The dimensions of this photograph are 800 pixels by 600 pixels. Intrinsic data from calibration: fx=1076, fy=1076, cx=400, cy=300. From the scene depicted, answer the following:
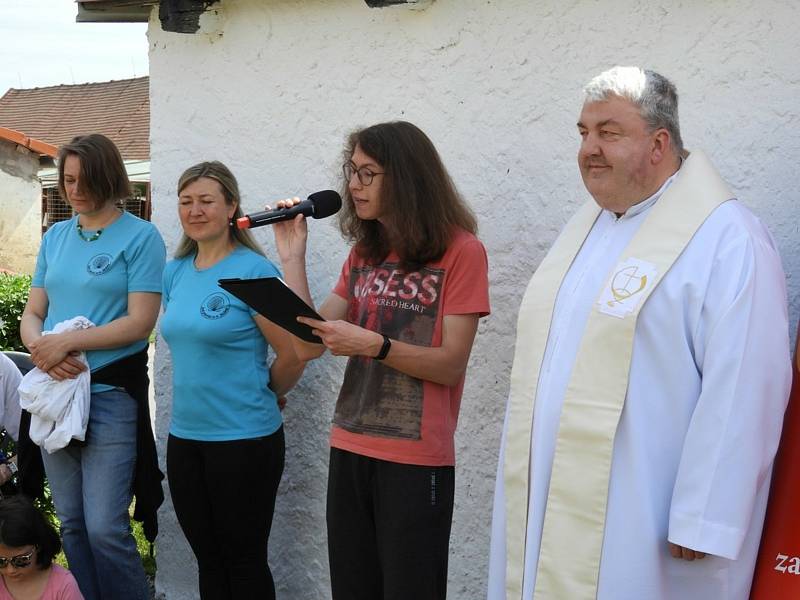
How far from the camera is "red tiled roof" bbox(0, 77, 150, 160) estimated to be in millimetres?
26703

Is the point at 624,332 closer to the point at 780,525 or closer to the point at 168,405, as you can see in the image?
the point at 780,525

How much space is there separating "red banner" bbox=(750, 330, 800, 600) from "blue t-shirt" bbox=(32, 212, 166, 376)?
8.61 ft

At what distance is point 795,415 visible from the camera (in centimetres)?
261

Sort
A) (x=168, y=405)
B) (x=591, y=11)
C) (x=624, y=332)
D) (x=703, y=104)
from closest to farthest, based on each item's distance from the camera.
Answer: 1. (x=624, y=332)
2. (x=703, y=104)
3. (x=591, y=11)
4. (x=168, y=405)

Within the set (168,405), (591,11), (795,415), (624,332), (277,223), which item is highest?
(591,11)

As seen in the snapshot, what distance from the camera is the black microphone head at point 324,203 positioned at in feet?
11.6

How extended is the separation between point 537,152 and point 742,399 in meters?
1.44

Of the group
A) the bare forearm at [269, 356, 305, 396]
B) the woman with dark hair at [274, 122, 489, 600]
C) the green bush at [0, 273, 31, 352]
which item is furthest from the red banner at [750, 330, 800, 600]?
the green bush at [0, 273, 31, 352]

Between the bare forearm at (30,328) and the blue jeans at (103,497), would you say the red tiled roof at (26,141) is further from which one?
the blue jeans at (103,497)

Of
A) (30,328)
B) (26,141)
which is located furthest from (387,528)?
(26,141)

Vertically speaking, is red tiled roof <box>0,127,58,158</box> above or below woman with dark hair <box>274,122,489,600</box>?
above

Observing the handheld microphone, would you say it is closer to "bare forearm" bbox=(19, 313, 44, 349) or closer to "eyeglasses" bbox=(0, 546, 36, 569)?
"bare forearm" bbox=(19, 313, 44, 349)

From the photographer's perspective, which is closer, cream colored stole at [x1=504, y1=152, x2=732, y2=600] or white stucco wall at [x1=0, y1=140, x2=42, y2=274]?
cream colored stole at [x1=504, y1=152, x2=732, y2=600]

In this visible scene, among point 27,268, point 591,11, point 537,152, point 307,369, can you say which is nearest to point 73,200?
point 307,369
